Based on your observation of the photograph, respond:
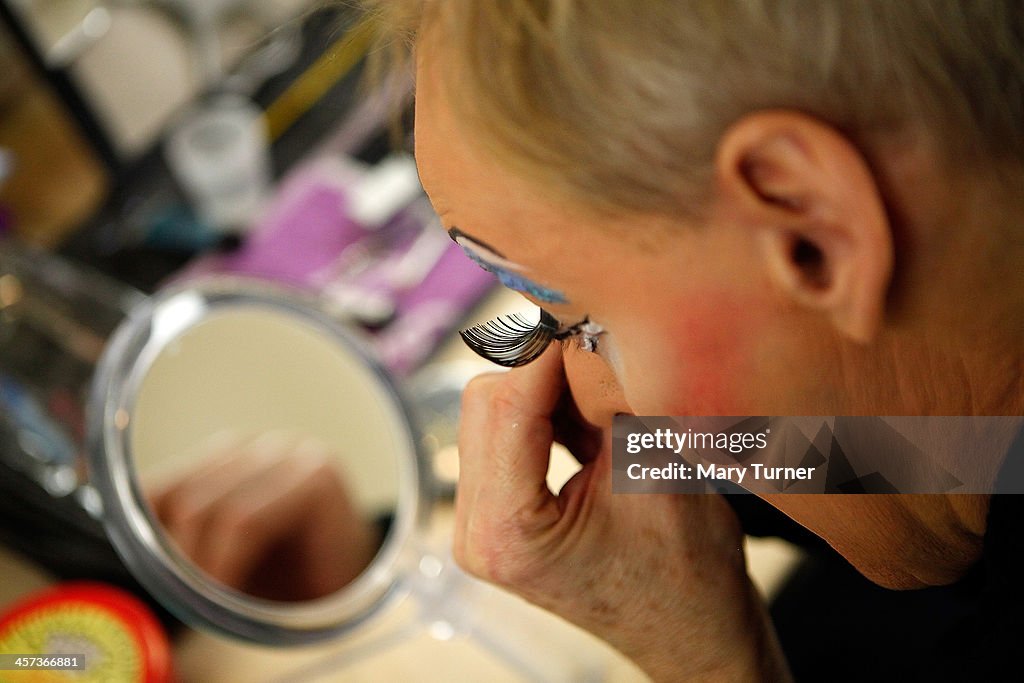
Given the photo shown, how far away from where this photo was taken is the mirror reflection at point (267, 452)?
0.59 meters

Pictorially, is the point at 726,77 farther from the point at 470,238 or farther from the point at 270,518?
the point at 270,518

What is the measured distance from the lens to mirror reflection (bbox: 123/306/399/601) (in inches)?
23.1

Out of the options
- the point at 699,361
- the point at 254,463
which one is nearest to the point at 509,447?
the point at 699,361

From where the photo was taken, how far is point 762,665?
1.42 feet

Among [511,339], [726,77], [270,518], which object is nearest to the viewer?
A: [726,77]

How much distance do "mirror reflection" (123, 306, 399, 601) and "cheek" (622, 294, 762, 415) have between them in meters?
0.39

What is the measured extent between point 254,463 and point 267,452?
0.01 meters

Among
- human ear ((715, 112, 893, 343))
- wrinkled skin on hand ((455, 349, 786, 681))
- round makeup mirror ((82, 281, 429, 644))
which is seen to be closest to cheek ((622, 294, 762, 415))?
human ear ((715, 112, 893, 343))

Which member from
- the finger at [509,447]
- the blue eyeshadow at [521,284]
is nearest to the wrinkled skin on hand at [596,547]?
the finger at [509,447]

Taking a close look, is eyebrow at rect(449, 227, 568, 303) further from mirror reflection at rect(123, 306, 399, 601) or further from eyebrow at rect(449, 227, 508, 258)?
mirror reflection at rect(123, 306, 399, 601)

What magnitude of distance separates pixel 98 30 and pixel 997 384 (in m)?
0.90

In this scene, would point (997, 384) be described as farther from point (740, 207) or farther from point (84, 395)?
point (84, 395)

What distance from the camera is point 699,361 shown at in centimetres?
26

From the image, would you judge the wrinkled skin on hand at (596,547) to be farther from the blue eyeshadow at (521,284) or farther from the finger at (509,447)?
the blue eyeshadow at (521,284)
